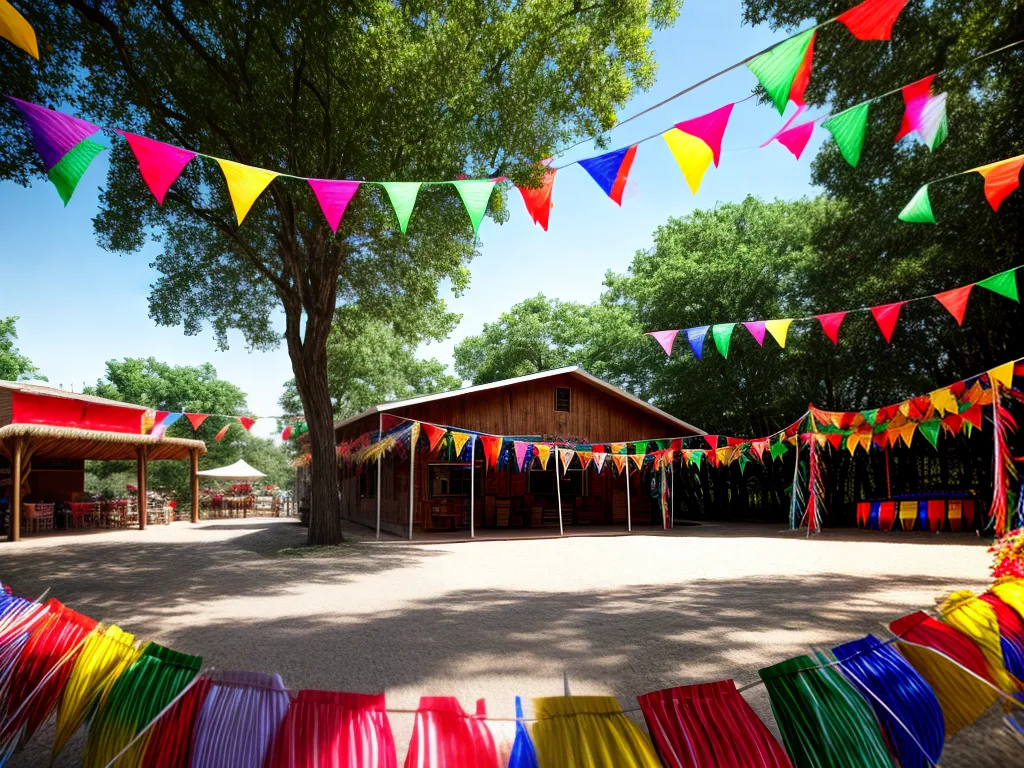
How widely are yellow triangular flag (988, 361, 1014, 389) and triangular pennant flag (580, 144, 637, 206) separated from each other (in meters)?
8.57

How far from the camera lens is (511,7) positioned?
33.2 feet

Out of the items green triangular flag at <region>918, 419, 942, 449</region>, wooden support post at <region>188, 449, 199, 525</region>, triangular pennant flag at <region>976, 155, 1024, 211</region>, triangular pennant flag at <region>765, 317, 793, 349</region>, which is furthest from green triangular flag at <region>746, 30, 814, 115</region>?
wooden support post at <region>188, 449, 199, 525</region>

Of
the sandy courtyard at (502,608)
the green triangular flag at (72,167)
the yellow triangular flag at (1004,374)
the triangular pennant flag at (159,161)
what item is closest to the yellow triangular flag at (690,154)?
the sandy courtyard at (502,608)

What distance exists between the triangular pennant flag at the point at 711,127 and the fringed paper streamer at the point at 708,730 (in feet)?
16.8

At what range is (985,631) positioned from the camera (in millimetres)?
1836

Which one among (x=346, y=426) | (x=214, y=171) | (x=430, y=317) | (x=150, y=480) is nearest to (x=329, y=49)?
(x=214, y=171)

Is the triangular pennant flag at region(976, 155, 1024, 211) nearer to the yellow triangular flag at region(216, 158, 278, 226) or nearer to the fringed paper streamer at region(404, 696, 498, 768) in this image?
A: the yellow triangular flag at region(216, 158, 278, 226)

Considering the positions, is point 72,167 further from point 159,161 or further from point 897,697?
point 897,697

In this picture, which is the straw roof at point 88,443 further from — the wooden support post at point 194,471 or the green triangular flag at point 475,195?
the green triangular flag at point 475,195

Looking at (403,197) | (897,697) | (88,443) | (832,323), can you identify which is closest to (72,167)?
(403,197)

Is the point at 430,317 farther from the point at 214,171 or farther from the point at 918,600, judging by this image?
the point at 918,600

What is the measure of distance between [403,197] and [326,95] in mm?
4725

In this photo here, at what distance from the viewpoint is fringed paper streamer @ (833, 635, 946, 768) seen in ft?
5.15

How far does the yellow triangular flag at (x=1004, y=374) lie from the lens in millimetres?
10305
